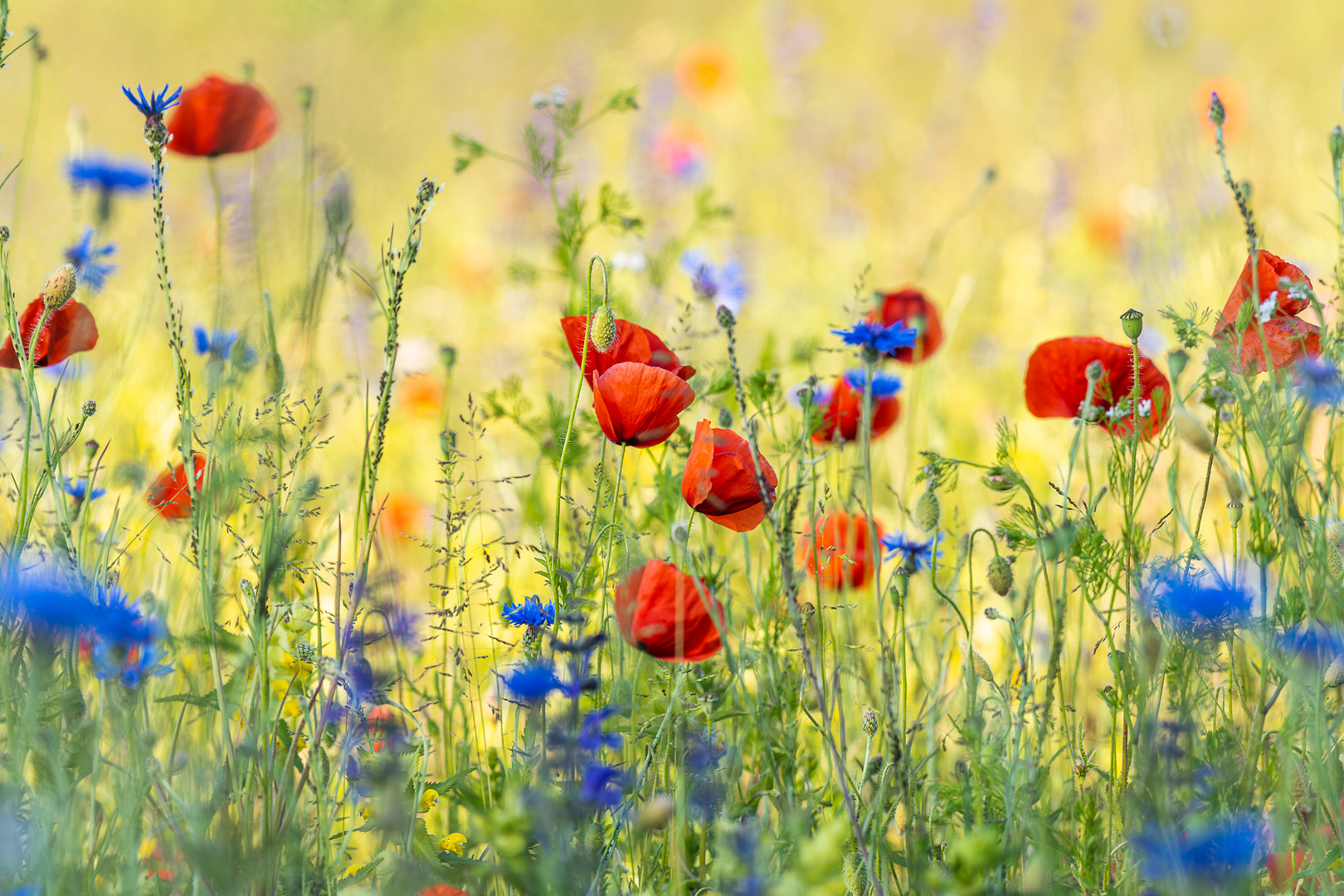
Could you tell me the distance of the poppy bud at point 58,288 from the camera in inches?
37.4

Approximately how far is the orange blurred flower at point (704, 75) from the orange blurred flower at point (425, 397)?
1.93 m

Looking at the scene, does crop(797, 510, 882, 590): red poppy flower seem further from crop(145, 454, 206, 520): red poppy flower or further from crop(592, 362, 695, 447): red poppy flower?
crop(145, 454, 206, 520): red poppy flower

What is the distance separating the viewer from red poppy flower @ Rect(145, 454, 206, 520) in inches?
44.9

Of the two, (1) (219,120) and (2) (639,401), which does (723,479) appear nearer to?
(2) (639,401)

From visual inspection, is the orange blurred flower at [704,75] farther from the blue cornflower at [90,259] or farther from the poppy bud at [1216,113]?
the poppy bud at [1216,113]

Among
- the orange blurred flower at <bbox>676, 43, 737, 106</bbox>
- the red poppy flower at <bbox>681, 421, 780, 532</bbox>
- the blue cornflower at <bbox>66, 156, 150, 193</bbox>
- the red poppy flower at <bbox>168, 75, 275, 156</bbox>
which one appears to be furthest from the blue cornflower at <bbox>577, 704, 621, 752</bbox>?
the orange blurred flower at <bbox>676, 43, 737, 106</bbox>

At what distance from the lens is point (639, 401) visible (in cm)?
95

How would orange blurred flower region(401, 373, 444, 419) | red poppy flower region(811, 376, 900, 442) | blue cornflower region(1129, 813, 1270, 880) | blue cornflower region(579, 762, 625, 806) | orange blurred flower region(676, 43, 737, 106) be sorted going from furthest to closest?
orange blurred flower region(676, 43, 737, 106) → orange blurred flower region(401, 373, 444, 419) → red poppy flower region(811, 376, 900, 442) → blue cornflower region(579, 762, 625, 806) → blue cornflower region(1129, 813, 1270, 880)

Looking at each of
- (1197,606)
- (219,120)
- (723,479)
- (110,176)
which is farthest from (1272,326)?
(110,176)

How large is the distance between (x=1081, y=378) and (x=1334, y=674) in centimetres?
37

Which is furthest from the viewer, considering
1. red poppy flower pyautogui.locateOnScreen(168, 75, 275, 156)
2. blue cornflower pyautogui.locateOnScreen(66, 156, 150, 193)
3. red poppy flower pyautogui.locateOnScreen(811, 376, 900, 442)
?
blue cornflower pyautogui.locateOnScreen(66, 156, 150, 193)

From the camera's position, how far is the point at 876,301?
1759 mm

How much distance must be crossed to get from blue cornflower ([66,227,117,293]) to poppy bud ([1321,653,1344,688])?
137 centimetres

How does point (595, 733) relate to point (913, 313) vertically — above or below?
below
